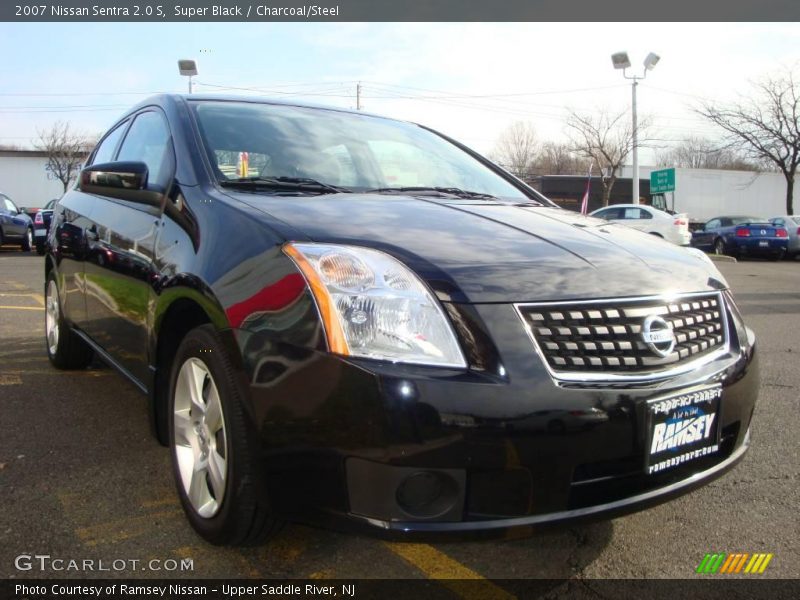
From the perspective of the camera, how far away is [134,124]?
3613mm

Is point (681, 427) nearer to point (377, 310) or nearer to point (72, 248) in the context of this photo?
point (377, 310)

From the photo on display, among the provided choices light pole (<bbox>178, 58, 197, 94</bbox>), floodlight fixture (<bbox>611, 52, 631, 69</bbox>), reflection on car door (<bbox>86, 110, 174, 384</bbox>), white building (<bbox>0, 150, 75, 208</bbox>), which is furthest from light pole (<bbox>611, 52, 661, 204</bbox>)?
white building (<bbox>0, 150, 75, 208</bbox>)

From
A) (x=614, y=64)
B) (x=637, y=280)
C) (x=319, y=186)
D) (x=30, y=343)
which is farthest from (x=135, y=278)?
(x=614, y=64)

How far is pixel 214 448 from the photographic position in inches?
84.6

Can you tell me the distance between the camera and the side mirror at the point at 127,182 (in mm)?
2725

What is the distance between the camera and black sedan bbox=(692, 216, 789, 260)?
1873 cm

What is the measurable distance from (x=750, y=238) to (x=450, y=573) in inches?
773

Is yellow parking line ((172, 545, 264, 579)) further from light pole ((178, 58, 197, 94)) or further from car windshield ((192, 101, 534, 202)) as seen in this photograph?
light pole ((178, 58, 197, 94))

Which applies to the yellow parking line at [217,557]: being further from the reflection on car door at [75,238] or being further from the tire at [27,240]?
the tire at [27,240]

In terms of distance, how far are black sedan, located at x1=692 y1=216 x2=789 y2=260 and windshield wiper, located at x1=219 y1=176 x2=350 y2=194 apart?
19132 mm

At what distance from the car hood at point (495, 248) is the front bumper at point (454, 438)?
0.14 meters

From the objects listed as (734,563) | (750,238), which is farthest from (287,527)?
(750,238)

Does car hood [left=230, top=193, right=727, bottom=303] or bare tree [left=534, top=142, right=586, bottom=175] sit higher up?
bare tree [left=534, top=142, right=586, bottom=175]

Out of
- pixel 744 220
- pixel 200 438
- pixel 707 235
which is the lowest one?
pixel 200 438
